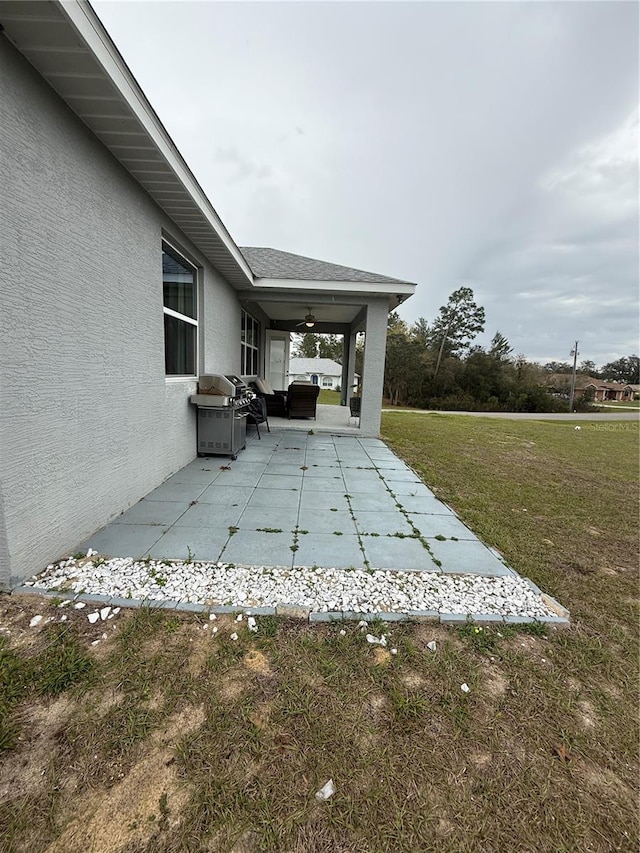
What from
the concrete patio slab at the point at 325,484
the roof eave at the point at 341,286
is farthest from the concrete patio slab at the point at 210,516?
the roof eave at the point at 341,286

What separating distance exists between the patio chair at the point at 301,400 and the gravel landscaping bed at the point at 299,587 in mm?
6845

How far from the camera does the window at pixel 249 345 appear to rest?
29.2 feet

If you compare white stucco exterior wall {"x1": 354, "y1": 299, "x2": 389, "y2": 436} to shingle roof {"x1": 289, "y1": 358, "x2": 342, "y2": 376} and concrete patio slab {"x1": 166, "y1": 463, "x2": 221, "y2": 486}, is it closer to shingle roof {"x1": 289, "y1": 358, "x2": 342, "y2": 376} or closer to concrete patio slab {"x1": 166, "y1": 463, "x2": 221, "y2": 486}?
concrete patio slab {"x1": 166, "y1": 463, "x2": 221, "y2": 486}

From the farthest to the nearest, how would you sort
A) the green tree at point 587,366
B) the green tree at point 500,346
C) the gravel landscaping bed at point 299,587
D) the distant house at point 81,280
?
the green tree at point 587,366
the green tree at point 500,346
the gravel landscaping bed at point 299,587
the distant house at point 81,280

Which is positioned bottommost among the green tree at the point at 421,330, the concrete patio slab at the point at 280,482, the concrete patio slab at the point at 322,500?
the concrete patio slab at the point at 322,500

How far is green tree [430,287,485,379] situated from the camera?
30766 mm

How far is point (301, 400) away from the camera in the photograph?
372 inches

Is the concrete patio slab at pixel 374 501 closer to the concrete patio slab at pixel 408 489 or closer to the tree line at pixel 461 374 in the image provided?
the concrete patio slab at pixel 408 489

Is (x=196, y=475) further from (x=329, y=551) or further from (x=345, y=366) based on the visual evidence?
(x=345, y=366)

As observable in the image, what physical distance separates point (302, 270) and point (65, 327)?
5.97 m

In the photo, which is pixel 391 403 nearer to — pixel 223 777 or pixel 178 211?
pixel 178 211

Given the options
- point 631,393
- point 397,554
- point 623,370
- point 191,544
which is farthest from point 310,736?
point 623,370

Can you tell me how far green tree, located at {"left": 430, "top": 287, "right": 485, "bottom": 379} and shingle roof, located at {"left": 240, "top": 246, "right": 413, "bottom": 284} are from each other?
2392cm

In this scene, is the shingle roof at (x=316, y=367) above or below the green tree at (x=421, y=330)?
below
